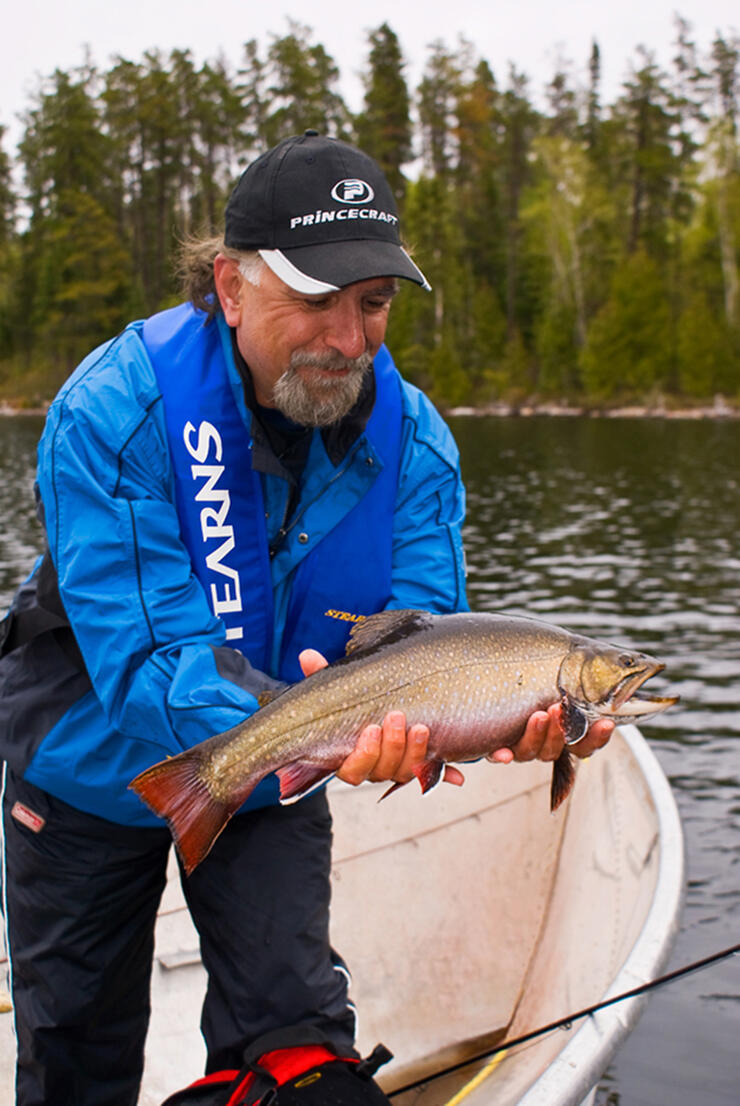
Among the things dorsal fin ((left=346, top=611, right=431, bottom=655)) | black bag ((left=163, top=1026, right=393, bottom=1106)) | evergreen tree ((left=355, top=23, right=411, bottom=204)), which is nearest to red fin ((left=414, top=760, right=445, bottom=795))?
dorsal fin ((left=346, top=611, right=431, bottom=655))

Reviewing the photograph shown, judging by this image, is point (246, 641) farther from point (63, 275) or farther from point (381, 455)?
point (63, 275)

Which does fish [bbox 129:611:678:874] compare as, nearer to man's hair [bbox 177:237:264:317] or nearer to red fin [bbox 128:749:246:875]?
red fin [bbox 128:749:246:875]

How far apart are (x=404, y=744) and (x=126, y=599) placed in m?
0.83

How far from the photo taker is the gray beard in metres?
3.12

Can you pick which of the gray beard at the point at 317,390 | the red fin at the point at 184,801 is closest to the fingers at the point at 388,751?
the red fin at the point at 184,801

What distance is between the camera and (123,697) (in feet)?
9.50

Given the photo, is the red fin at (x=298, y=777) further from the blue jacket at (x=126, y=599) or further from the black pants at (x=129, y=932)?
the black pants at (x=129, y=932)

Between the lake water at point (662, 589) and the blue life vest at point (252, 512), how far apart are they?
380cm

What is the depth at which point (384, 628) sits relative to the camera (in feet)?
10.4

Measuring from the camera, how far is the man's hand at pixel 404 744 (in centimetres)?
288

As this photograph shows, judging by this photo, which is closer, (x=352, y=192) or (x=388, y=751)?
(x=388, y=751)

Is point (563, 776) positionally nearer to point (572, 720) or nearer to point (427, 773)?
point (572, 720)

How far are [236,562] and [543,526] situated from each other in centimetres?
2263

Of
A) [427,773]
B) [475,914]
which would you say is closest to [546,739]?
[427,773]
